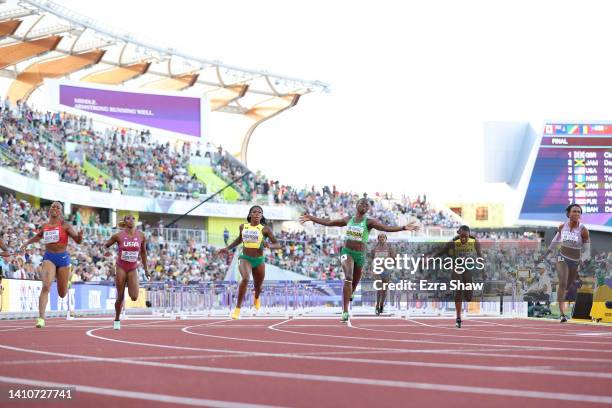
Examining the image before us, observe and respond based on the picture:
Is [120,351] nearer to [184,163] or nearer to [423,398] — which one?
[423,398]

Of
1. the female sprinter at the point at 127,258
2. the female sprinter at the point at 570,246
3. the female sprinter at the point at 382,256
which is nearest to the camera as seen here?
the female sprinter at the point at 127,258

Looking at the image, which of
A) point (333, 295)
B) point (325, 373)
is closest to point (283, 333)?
point (325, 373)

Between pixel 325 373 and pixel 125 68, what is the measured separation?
56486 millimetres

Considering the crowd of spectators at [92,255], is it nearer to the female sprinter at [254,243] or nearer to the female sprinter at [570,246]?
the female sprinter at [254,243]

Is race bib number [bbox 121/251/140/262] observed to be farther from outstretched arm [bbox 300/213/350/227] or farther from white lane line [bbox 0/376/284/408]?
white lane line [bbox 0/376/284/408]

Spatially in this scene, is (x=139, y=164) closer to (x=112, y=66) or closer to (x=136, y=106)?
(x=136, y=106)

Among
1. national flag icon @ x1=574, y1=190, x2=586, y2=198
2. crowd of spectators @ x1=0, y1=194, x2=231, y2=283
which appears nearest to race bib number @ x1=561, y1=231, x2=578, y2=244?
crowd of spectators @ x1=0, y1=194, x2=231, y2=283

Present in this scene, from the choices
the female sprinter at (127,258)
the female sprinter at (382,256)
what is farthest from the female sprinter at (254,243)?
the female sprinter at (382,256)

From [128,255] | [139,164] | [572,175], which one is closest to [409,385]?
[128,255]

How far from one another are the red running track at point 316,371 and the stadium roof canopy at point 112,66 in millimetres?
39770

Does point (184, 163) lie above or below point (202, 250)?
above

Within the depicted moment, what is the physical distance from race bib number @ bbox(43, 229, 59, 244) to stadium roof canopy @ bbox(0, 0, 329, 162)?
3254cm

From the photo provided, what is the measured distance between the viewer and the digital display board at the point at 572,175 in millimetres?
41438

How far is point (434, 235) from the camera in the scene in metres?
56.2
